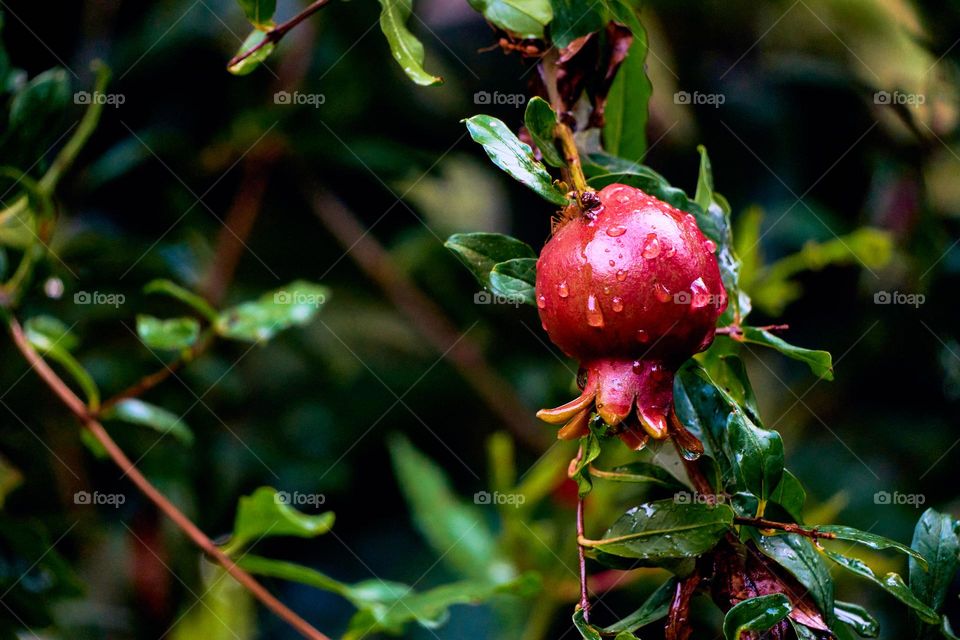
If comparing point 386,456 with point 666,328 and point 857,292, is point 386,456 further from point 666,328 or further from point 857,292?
point 666,328

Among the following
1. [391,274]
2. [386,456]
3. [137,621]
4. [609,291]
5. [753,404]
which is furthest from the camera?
[386,456]

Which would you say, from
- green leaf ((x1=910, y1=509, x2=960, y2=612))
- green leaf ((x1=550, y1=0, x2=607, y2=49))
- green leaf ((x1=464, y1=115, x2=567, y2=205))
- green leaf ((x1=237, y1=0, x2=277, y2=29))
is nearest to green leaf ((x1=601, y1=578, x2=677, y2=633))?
green leaf ((x1=910, y1=509, x2=960, y2=612))

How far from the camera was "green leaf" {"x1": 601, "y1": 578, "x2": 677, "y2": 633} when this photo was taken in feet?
1.80

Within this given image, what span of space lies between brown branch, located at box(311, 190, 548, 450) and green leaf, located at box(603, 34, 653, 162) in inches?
35.7

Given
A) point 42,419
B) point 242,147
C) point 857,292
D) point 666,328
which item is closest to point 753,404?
point 666,328

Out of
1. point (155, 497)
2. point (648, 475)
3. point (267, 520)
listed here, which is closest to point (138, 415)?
point (155, 497)

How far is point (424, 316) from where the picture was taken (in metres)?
1.58

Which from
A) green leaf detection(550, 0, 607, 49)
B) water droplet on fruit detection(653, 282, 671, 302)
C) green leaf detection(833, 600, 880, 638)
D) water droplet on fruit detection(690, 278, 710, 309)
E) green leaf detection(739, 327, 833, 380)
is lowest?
green leaf detection(833, 600, 880, 638)

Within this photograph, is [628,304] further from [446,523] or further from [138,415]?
[446,523]

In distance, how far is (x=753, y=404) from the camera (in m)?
0.63

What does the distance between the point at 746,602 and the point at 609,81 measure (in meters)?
0.38

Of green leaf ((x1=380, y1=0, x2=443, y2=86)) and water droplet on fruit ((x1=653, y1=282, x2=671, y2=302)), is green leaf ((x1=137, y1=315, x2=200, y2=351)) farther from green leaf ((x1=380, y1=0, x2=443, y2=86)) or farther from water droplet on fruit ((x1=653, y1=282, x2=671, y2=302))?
water droplet on fruit ((x1=653, y1=282, x2=671, y2=302))

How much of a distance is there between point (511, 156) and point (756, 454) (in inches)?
9.6

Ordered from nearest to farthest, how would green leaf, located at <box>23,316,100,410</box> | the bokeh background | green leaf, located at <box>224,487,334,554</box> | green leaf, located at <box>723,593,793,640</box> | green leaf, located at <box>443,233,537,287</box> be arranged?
green leaf, located at <box>723,593,793,640</box>, green leaf, located at <box>443,233,537,287</box>, green leaf, located at <box>224,487,334,554</box>, green leaf, located at <box>23,316,100,410</box>, the bokeh background
